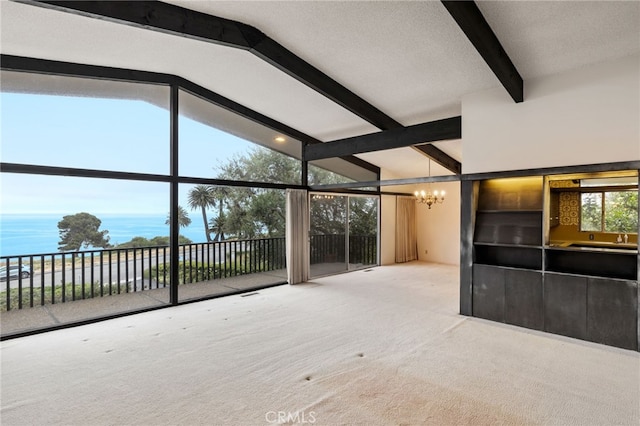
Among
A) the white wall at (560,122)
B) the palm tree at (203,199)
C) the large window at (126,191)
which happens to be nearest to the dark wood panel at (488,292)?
the white wall at (560,122)

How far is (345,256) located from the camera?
7988 mm

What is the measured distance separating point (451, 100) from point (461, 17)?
2007 mm

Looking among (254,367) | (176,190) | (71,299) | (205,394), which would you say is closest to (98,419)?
(205,394)

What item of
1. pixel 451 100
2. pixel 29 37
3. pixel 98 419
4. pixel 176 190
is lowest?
pixel 98 419

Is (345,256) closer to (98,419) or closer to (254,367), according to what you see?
(254,367)

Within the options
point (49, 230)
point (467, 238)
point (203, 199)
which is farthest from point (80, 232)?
point (467, 238)

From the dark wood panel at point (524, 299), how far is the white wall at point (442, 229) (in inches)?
183

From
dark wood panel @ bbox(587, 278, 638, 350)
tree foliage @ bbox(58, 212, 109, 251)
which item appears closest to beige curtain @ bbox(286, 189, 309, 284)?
tree foliage @ bbox(58, 212, 109, 251)

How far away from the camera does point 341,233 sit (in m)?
7.89

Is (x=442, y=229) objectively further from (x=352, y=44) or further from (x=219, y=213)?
(x=352, y=44)

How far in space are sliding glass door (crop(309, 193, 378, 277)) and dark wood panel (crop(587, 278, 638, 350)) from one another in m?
4.84

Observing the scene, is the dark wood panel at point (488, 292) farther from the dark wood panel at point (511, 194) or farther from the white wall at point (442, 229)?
the white wall at point (442, 229)

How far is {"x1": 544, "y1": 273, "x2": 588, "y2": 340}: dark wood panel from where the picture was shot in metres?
3.77

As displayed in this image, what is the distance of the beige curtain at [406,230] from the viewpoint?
9.26 m
